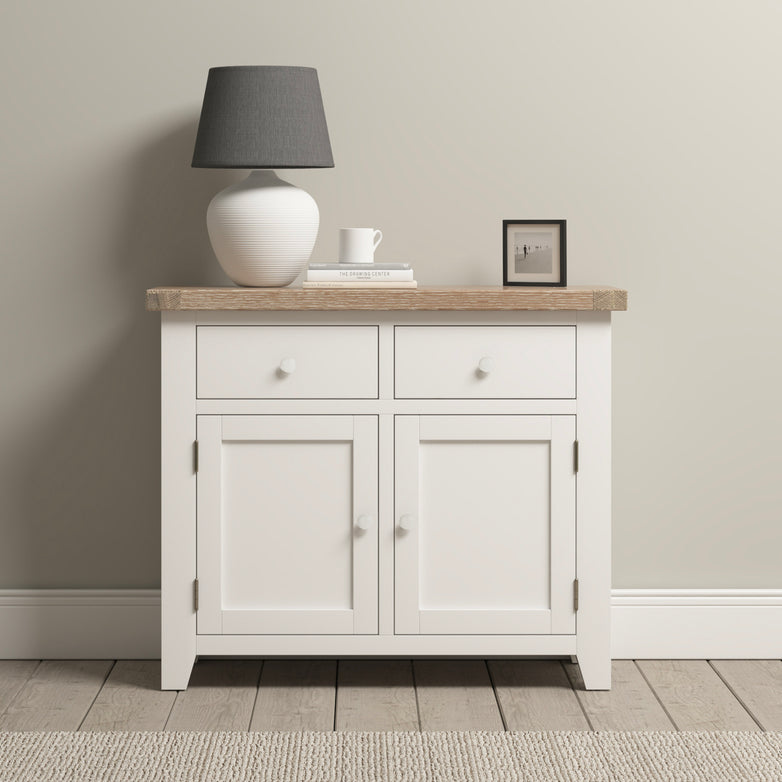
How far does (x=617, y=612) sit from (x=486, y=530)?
531 millimetres

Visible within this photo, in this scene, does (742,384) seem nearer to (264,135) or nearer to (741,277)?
(741,277)

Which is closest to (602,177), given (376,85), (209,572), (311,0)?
(376,85)

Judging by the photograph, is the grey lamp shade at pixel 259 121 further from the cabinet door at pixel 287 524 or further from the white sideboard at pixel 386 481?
the cabinet door at pixel 287 524

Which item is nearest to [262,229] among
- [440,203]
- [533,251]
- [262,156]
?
[262,156]

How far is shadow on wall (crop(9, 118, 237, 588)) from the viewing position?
2523mm

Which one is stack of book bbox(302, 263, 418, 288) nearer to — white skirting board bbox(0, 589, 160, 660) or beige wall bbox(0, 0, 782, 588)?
beige wall bbox(0, 0, 782, 588)

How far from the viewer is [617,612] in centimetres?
255

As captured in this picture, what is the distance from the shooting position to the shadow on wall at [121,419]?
2.52 metres

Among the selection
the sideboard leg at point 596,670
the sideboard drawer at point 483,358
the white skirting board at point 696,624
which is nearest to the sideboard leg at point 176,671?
the sideboard drawer at point 483,358

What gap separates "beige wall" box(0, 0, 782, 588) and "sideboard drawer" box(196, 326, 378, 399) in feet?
1.33

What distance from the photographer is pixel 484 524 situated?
2217mm

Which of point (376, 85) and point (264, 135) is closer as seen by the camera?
point (264, 135)

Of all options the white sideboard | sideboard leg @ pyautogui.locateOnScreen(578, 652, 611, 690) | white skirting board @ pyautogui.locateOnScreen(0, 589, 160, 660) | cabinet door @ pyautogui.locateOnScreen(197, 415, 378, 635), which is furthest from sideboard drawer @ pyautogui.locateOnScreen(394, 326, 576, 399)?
white skirting board @ pyautogui.locateOnScreen(0, 589, 160, 660)

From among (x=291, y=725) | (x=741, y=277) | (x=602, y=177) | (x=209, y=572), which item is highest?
(x=602, y=177)
